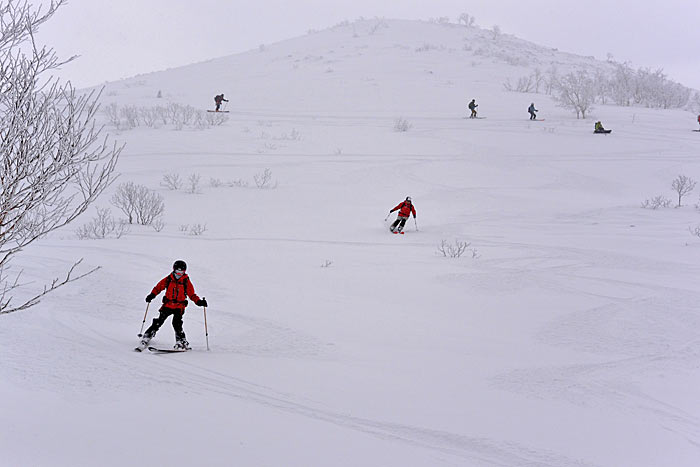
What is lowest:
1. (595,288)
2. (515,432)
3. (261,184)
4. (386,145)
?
(515,432)

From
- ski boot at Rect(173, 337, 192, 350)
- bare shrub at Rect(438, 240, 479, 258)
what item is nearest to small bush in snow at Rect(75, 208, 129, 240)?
ski boot at Rect(173, 337, 192, 350)

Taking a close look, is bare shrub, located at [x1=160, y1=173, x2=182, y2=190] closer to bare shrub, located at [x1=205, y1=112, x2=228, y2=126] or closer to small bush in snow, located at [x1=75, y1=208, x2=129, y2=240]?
small bush in snow, located at [x1=75, y1=208, x2=129, y2=240]

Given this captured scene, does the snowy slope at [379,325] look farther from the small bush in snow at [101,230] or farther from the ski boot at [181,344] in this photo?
the small bush in snow at [101,230]

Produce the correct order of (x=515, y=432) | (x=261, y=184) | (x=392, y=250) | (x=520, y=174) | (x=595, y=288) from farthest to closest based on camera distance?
(x=520, y=174), (x=261, y=184), (x=392, y=250), (x=595, y=288), (x=515, y=432)

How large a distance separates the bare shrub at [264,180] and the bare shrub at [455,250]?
27.2 feet

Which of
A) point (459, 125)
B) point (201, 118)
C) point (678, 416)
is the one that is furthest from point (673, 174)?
point (201, 118)

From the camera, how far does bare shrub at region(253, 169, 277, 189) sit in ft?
63.3

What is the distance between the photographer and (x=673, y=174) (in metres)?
20.5

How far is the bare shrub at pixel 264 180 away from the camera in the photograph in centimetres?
1928

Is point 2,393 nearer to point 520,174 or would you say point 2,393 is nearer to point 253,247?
point 253,247

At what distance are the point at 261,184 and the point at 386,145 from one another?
7364 millimetres

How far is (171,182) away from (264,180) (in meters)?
3.17

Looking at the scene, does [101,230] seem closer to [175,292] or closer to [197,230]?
[197,230]

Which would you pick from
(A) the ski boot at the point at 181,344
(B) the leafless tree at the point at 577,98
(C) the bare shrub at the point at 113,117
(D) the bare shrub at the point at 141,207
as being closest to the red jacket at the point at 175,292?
(A) the ski boot at the point at 181,344
